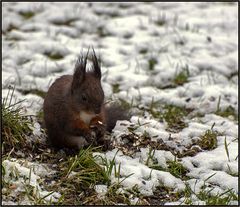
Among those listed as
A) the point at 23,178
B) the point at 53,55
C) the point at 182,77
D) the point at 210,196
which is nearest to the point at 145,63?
the point at 182,77

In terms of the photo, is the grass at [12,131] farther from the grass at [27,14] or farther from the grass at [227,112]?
the grass at [27,14]

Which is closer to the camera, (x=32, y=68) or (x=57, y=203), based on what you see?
(x=57, y=203)

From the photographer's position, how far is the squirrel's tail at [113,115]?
4.44 meters

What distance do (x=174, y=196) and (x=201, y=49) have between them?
3421 millimetres

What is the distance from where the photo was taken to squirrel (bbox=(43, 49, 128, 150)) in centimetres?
393

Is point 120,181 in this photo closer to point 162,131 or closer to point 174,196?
point 174,196

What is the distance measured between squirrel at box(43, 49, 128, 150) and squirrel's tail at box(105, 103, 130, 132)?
316 mm

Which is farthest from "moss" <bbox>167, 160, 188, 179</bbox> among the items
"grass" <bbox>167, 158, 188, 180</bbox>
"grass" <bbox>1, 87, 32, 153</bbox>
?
"grass" <bbox>1, 87, 32, 153</bbox>

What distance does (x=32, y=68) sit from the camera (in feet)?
19.5

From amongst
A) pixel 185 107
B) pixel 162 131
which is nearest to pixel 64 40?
pixel 185 107

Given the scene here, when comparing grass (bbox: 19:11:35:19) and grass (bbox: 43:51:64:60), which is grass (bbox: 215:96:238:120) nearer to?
grass (bbox: 43:51:64:60)

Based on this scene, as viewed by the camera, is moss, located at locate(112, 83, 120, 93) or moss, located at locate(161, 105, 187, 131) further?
moss, located at locate(112, 83, 120, 93)

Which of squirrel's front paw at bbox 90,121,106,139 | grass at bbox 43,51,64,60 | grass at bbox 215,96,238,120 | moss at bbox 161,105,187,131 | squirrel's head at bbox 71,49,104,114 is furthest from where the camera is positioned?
grass at bbox 43,51,64,60

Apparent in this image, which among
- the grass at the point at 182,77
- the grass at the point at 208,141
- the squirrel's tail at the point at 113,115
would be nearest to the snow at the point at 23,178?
the squirrel's tail at the point at 113,115
